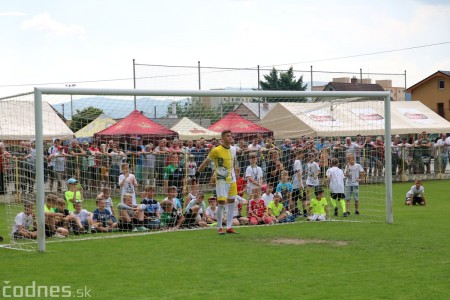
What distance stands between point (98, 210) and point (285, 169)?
18.5ft

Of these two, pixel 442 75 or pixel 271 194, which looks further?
pixel 442 75

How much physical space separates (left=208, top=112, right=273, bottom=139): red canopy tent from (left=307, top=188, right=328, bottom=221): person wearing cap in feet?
12.4

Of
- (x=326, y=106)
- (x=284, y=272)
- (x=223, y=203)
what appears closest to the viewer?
(x=284, y=272)

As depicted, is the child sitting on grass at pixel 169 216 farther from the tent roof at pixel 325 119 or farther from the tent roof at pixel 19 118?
the tent roof at pixel 325 119

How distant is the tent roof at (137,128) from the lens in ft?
61.8

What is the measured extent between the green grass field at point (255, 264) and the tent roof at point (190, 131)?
4883 mm

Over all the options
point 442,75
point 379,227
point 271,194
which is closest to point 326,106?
point 271,194

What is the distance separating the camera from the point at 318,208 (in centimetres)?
1803

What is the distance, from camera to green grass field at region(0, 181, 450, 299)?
30.1ft

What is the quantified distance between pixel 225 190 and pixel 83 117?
4.70m

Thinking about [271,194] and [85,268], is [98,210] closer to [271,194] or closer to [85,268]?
[271,194]

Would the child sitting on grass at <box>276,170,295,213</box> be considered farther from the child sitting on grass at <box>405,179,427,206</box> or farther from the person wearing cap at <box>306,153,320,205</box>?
the child sitting on grass at <box>405,179,427,206</box>

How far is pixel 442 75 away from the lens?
201 feet

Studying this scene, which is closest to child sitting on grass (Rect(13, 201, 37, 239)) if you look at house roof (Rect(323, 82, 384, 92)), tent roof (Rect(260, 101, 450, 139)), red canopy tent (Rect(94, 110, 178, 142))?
red canopy tent (Rect(94, 110, 178, 142))
